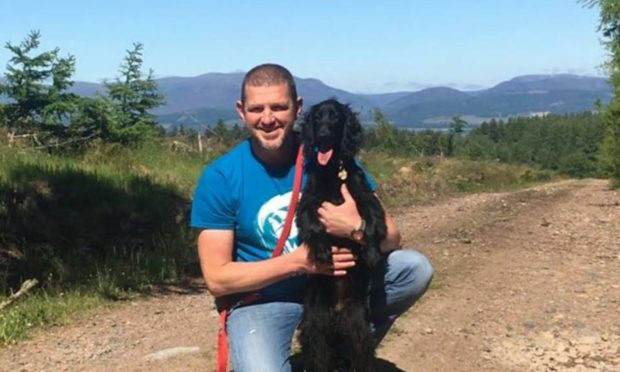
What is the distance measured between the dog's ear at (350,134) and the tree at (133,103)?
8774 mm

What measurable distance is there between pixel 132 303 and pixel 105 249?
4.70ft

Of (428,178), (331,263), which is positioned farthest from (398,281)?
(428,178)

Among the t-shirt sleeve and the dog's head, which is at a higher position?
the dog's head

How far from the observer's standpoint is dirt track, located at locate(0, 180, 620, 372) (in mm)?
4918

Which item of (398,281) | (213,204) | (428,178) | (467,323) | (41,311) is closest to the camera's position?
(213,204)

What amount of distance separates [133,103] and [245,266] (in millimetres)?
9551

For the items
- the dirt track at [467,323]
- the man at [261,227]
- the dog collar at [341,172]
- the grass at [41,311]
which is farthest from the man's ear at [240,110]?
the grass at [41,311]

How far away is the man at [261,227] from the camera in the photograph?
135 inches

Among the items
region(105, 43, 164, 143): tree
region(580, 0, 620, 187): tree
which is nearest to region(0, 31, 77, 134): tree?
region(105, 43, 164, 143): tree

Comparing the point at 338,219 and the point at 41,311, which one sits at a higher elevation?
the point at 338,219

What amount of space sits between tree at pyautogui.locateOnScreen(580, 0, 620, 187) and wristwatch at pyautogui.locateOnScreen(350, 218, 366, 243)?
1330 centimetres

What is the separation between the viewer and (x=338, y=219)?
136 inches

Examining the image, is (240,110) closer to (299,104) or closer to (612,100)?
(299,104)

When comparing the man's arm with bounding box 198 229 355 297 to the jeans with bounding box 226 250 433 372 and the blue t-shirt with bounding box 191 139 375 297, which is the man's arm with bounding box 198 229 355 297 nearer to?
the blue t-shirt with bounding box 191 139 375 297
